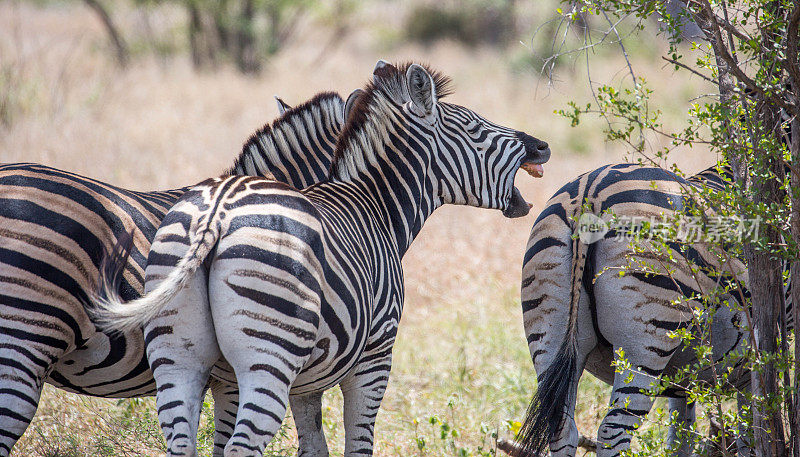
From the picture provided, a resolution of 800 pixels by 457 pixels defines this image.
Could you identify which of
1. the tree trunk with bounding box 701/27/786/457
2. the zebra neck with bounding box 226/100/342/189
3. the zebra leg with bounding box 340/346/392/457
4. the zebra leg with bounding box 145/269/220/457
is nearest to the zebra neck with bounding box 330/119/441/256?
the zebra neck with bounding box 226/100/342/189

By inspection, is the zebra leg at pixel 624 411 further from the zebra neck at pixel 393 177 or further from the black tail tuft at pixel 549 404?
the zebra neck at pixel 393 177

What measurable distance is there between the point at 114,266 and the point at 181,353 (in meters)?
0.55

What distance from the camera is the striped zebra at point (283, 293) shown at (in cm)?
260

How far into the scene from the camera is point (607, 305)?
3496 millimetres

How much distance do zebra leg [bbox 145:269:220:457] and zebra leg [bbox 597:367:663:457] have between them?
1.89m

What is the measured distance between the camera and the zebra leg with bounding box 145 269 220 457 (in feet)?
8.66

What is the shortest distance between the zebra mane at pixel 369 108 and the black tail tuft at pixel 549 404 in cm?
137

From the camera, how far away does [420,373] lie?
238 inches

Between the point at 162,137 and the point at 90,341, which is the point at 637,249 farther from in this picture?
the point at 162,137

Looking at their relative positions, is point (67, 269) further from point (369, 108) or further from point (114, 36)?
point (114, 36)

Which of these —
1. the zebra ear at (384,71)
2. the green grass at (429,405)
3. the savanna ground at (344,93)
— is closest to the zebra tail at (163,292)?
the zebra ear at (384,71)

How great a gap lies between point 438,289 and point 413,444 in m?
3.46

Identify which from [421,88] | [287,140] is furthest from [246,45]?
[421,88]

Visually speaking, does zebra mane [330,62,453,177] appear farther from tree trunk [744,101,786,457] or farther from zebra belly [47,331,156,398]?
tree trunk [744,101,786,457]
